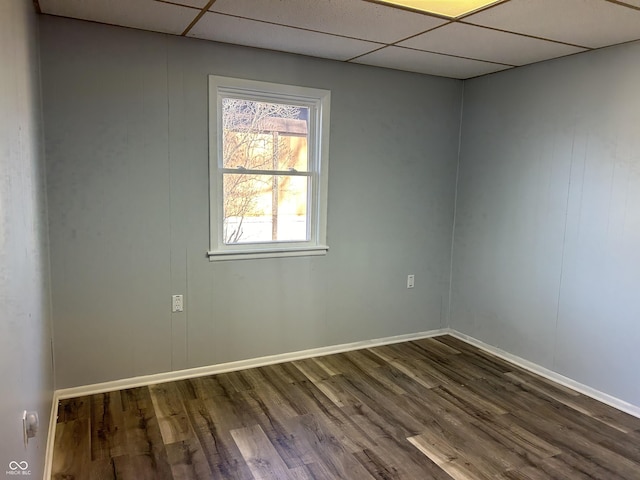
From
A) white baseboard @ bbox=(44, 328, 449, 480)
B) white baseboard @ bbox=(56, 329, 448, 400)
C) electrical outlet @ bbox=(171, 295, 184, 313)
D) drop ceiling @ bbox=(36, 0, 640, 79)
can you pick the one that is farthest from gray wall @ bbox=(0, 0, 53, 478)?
electrical outlet @ bbox=(171, 295, 184, 313)

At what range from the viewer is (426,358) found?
368 centimetres

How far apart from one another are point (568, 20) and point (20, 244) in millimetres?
2694

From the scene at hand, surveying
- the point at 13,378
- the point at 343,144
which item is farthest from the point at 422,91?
the point at 13,378

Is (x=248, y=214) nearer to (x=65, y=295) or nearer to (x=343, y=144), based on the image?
(x=343, y=144)

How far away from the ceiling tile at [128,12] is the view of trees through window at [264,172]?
2.09 feet

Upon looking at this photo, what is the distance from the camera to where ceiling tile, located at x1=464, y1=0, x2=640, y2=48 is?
225 centimetres

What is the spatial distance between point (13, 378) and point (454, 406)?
7.90ft

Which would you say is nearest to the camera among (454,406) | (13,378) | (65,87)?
(13,378)

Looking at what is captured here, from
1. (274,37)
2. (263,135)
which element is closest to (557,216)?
(263,135)

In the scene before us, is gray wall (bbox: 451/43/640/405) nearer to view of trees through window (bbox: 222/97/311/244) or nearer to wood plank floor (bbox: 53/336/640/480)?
wood plank floor (bbox: 53/336/640/480)

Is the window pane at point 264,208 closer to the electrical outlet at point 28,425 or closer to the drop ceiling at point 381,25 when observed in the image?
the drop ceiling at point 381,25

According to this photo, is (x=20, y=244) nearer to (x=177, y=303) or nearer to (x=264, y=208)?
(x=177, y=303)

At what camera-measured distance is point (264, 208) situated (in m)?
3.40

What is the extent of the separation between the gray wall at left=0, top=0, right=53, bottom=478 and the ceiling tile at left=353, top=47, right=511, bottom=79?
2.08 m
